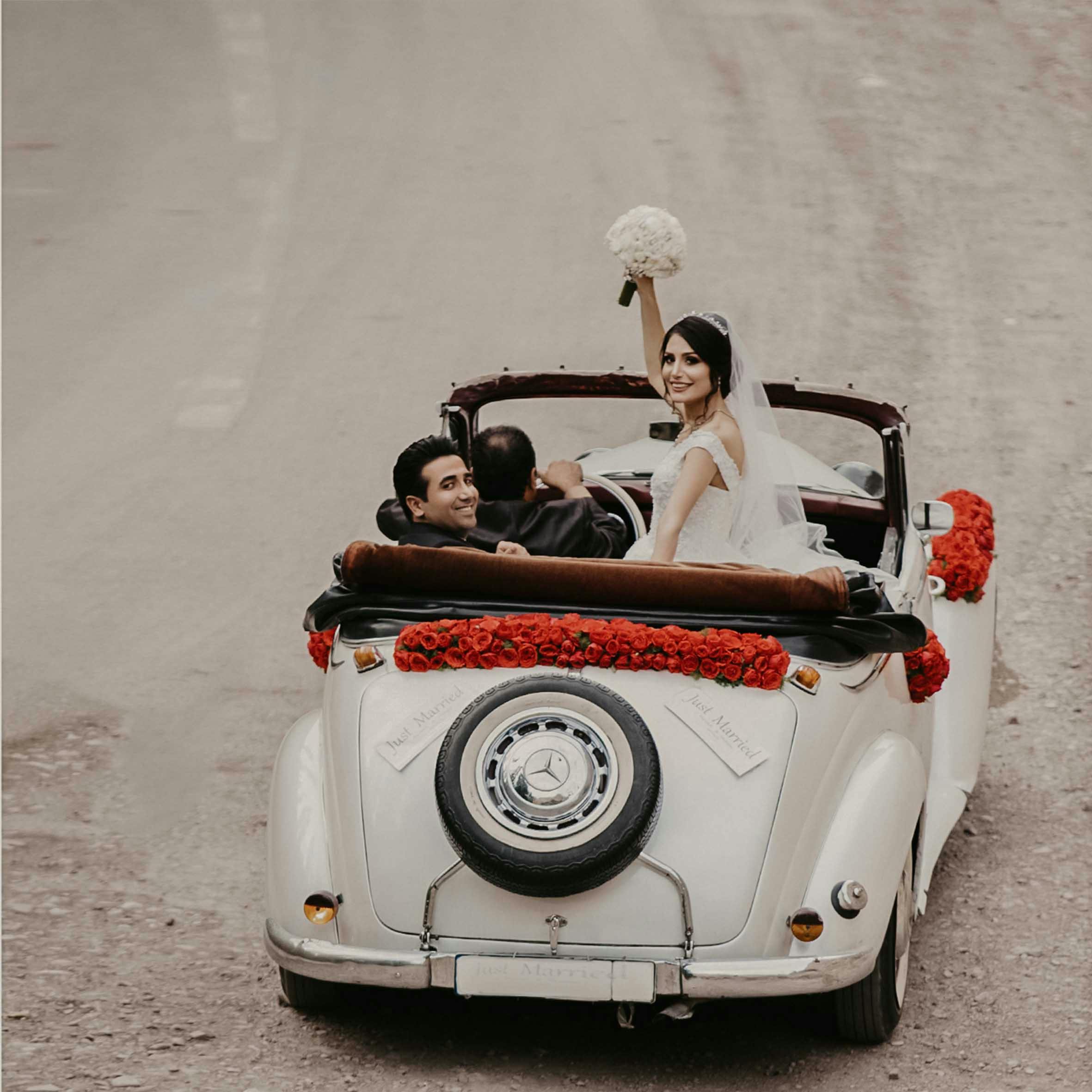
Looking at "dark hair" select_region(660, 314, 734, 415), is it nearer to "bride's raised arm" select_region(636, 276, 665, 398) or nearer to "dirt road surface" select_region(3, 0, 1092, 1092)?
"bride's raised arm" select_region(636, 276, 665, 398)

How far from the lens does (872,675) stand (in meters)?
5.02

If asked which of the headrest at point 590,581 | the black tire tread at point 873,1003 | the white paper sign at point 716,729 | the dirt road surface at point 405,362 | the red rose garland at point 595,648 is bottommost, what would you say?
the dirt road surface at point 405,362

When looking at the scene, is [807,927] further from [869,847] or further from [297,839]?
[297,839]

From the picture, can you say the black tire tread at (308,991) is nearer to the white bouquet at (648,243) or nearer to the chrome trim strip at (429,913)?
the chrome trim strip at (429,913)

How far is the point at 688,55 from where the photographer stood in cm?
1777

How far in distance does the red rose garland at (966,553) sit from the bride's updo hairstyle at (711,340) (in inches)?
60.7

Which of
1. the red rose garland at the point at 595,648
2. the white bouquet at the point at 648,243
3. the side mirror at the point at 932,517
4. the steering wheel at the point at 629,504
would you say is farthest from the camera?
the white bouquet at the point at 648,243

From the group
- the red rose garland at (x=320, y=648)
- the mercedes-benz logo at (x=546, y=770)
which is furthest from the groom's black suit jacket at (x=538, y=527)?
the mercedes-benz logo at (x=546, y=770)

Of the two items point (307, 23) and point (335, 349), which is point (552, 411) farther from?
point (307, 23)

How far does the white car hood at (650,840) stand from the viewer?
4484 millimetres

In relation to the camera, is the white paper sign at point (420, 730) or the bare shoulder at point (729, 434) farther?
the bare shoulder at point (729, 434)

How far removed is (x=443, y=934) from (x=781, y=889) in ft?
Result: 3.08

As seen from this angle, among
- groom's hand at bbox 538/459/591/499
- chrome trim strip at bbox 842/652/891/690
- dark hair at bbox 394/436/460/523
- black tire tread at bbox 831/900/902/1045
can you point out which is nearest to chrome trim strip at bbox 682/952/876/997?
black tire tread at bbox 831/900/902/1045

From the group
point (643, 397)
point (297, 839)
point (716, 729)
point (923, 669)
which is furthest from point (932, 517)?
point (297, 839)
